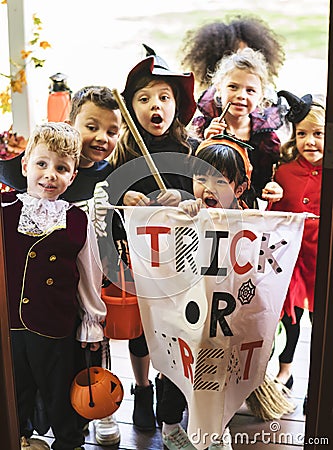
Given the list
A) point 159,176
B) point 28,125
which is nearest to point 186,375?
point 159,176

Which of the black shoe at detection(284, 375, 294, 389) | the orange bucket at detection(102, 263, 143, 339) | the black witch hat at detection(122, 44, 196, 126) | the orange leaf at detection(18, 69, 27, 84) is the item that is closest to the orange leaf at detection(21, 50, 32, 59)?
the orange leaf at detection(18, 69, 27, 84)

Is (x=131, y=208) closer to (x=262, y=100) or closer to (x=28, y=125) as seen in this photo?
(x=28, y=125)

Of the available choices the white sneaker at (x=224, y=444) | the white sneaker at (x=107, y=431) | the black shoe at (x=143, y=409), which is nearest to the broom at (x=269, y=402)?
the white sneaker at (x=224, y=444)

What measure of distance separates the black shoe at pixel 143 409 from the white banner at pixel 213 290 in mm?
238

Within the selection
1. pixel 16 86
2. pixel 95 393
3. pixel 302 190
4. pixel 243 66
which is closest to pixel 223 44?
pixel 243 66

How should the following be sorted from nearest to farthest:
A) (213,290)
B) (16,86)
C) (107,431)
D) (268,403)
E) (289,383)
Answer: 1. (213,290)
2. (16,86)
3. (107,431)
4. (268,403)
5. (289,383)

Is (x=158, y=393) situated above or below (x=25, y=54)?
below

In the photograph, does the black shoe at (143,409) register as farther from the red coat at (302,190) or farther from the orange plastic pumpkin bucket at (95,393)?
the red coat at (302,190)

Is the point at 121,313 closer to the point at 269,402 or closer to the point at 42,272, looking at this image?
the point at 42,272

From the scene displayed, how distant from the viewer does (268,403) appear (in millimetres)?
1968

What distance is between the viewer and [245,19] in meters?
1.70

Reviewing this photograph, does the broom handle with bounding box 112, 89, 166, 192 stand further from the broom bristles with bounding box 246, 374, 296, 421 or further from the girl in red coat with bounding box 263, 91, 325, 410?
the broom bristles with bounding box 246, 374, 296, 421

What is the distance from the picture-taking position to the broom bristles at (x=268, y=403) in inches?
77.2

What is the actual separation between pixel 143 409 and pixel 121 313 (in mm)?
345
